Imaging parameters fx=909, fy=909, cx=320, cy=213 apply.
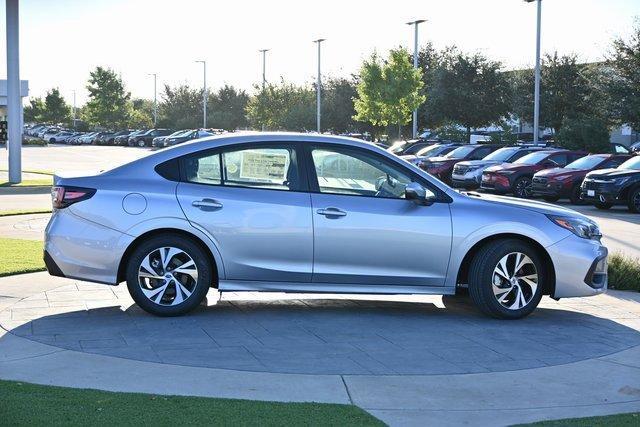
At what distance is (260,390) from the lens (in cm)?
573

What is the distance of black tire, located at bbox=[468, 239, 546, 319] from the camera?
7.92m

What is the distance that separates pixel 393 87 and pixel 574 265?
38.1 meters

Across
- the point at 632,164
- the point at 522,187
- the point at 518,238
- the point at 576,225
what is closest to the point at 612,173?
the point at 632,164

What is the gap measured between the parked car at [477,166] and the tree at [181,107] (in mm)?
66025

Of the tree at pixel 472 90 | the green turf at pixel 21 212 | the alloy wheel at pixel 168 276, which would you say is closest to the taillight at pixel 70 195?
the alloy wheel at pixel 168 276

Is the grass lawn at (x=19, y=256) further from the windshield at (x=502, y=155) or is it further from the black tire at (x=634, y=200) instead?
the windshield at (x=502, y=155)

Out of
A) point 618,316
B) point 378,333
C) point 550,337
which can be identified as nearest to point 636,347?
point 550,337

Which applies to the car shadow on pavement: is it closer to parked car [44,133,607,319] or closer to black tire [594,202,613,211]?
parked car [44,133,607,319]

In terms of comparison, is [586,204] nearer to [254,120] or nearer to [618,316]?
[618,316]

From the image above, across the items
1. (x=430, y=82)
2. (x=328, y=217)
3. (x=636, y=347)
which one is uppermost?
(x=430, y=82)

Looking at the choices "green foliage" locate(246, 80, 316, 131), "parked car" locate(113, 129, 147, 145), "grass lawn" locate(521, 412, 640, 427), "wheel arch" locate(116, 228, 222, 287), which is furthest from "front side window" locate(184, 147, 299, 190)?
"parked car" locate(113, 129, 147, 145)

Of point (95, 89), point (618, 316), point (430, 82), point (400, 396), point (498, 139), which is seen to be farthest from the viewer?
point (95, 89)

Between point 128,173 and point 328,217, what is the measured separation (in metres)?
1.78

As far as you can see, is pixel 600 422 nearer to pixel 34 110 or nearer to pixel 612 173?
pixel 612 173
